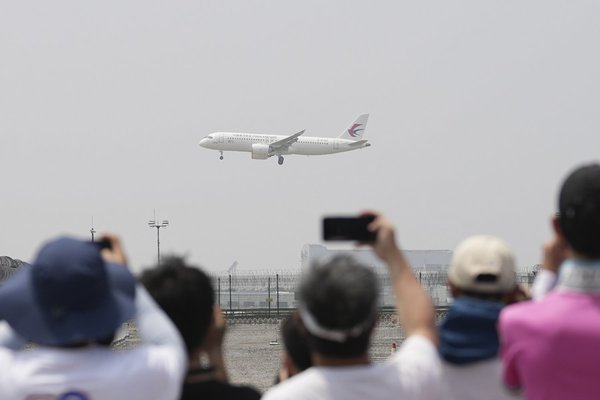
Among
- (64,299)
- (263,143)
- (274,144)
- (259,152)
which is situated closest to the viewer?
(64,299)

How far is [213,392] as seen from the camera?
12.2 feet

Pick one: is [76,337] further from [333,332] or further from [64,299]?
[333,332]

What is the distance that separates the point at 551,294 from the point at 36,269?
1.83 m

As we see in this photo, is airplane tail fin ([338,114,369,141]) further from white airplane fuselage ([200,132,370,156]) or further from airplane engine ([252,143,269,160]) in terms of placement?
airplane engine ([252,143,269,160])

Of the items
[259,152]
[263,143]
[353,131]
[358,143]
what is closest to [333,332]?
[259,152]

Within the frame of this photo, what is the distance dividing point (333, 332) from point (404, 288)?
40cm

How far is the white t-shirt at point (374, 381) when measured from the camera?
322cm

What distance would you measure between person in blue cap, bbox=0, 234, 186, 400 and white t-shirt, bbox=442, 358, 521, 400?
1.04 metres

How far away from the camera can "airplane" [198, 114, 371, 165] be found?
249ft

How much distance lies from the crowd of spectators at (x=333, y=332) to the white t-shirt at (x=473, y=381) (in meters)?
0.04

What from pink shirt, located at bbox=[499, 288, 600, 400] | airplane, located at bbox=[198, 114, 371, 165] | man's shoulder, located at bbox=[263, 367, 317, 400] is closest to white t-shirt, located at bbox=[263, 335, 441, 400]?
man's shoulder, located at bbox=[263, 367, 317, 400]

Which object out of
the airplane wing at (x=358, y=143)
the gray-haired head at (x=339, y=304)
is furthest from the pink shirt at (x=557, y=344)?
the airplane wing at (x=358, y=143)

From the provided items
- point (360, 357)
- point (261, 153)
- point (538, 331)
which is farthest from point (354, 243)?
point (261, 153)

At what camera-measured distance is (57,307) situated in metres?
3.38
